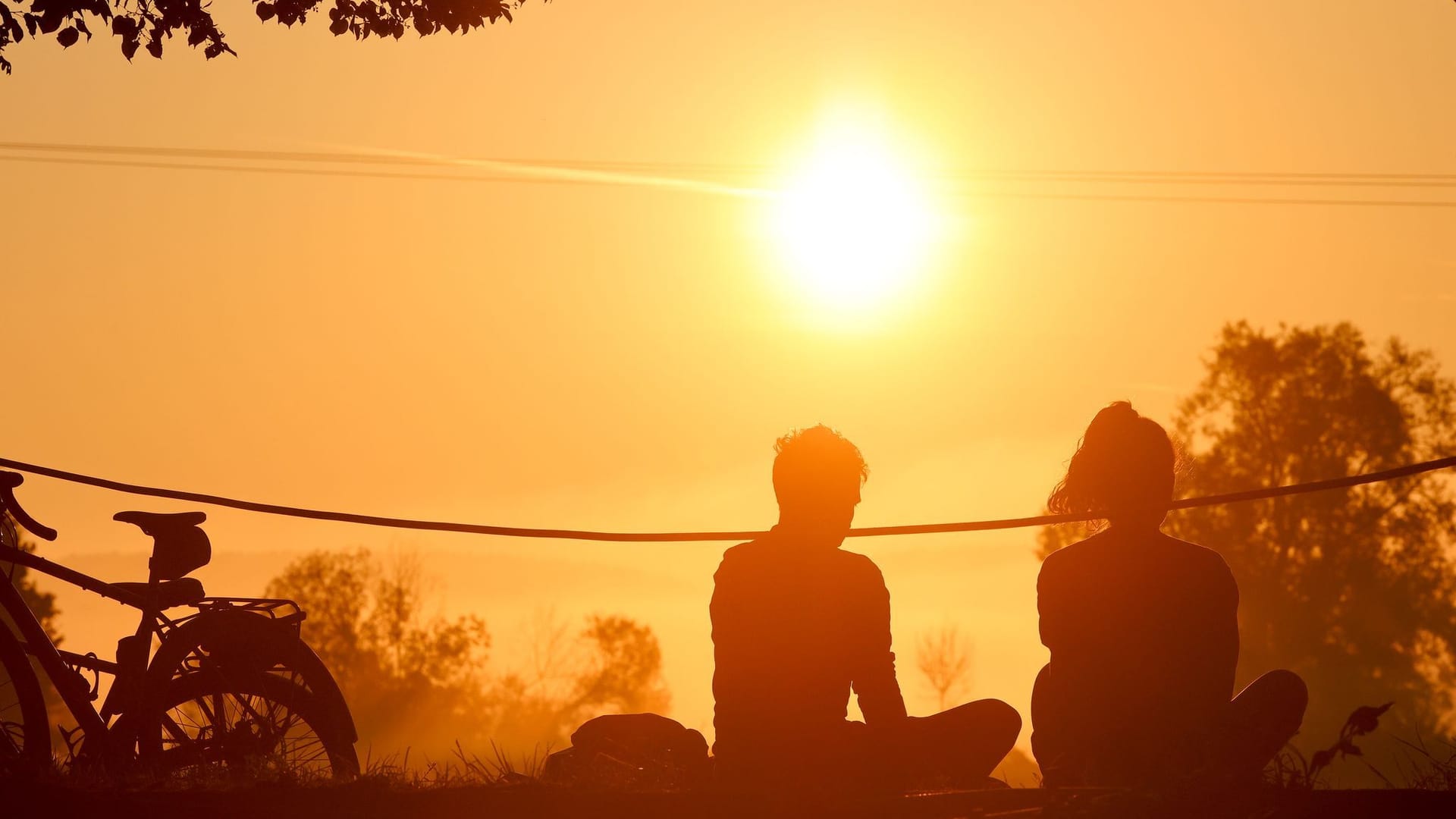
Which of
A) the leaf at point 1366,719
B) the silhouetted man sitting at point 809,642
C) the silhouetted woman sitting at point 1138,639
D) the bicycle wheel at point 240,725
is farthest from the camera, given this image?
the bicycle wheel at point 240,725

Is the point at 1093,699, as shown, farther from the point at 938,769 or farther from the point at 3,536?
the point at 3,536

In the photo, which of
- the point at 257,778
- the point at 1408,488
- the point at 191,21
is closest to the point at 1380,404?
the point at 1408,488

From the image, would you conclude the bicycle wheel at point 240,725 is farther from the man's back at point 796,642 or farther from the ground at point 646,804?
the man's back at point 796,642

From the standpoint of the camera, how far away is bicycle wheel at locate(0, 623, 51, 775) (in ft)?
21.6

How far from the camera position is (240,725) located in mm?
7031

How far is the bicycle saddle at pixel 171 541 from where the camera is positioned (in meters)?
7.06

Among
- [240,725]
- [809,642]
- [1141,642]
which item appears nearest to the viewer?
[1141,642]

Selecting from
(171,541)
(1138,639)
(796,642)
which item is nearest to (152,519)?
(171,541)

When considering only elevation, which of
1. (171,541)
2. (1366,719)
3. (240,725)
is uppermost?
(171,541)

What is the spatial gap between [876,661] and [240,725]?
2760 millimetres

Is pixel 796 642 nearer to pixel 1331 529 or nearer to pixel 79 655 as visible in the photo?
pixel 79 655

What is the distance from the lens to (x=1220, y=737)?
567 centimetres

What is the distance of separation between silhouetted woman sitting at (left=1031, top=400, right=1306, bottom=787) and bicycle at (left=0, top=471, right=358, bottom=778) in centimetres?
282

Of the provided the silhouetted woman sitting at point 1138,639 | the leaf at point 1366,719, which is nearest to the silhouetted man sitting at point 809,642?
the silhouetted woman sitting at point 1138,639
